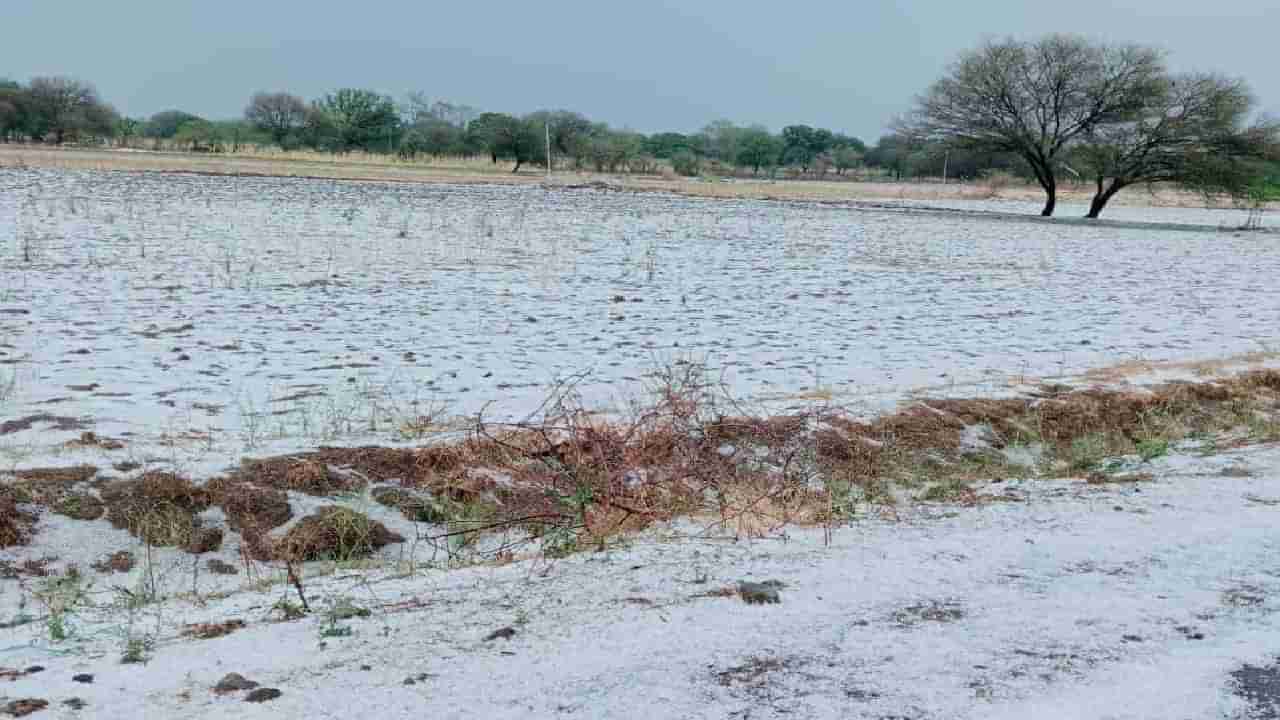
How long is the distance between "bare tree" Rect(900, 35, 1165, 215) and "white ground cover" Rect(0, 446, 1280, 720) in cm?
3462

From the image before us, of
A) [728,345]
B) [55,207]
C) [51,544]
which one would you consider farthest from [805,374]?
[55,207]

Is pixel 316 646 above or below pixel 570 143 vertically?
below

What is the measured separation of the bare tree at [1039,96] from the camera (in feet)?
116

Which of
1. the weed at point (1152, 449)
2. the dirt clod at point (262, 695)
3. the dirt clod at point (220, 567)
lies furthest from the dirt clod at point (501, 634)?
the weed at point (1152, 449)

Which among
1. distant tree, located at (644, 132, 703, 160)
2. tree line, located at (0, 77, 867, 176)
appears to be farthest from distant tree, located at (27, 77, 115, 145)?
distant tree, located at (644, 132, 703, 160)

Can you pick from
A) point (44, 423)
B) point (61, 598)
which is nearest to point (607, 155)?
point (44, 423)

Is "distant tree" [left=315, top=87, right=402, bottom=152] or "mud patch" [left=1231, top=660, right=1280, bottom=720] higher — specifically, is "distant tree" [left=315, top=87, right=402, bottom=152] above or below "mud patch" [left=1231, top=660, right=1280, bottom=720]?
above

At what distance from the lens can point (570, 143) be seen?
69.6m

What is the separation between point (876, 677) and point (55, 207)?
21457 mm

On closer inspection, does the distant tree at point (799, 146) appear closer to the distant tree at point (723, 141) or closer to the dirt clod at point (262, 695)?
the distant tree at point (723, 141)

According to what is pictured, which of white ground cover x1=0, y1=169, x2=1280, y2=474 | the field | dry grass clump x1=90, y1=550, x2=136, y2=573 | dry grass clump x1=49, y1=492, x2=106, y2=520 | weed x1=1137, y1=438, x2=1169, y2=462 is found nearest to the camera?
the field

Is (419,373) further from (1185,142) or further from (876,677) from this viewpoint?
(1185,142)

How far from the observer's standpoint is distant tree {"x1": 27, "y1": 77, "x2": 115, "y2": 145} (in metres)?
70.6

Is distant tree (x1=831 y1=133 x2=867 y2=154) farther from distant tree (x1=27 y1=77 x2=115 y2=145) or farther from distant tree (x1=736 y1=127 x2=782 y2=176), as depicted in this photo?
distant tree (x1=27 y1=77 x2=115 y2=145)
